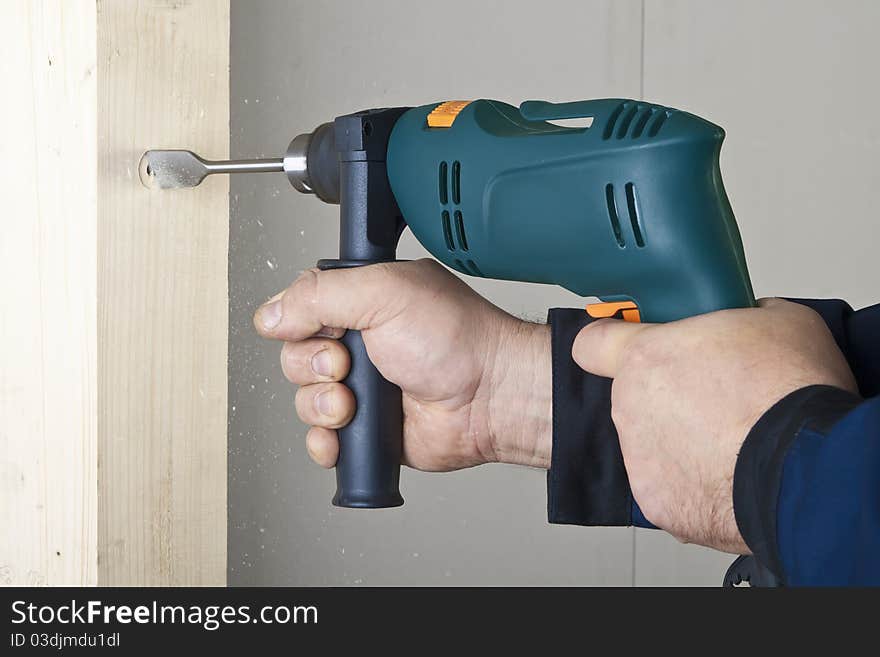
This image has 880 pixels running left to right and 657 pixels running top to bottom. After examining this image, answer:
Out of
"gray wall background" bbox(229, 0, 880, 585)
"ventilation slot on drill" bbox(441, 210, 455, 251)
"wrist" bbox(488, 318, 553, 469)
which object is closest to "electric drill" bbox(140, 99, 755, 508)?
"ventilation slot on drill" bbox(441, 210, 455, 251)

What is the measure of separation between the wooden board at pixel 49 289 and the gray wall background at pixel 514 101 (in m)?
0.44

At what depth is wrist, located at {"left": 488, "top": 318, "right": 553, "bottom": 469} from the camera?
931 millimetres

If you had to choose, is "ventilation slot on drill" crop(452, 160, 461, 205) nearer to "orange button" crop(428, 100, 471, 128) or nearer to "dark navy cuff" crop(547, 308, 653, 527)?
"orange button" crop(428, 100, 471, 128)

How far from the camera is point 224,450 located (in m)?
0.92

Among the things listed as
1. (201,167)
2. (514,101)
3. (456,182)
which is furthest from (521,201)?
(514,101)

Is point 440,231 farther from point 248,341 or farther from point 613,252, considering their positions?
point 248,341

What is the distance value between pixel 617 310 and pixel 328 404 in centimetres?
26

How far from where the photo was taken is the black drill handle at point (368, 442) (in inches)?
31.9

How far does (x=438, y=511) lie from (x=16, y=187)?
0.81m

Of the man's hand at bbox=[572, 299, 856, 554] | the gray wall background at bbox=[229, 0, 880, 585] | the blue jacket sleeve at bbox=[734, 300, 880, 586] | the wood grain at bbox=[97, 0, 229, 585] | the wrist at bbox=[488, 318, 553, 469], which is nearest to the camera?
the blue jacket sleeve at bbox=[734, 300, 880, 586]

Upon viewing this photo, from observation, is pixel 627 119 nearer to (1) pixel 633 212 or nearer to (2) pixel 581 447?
(1) pixel 633 212

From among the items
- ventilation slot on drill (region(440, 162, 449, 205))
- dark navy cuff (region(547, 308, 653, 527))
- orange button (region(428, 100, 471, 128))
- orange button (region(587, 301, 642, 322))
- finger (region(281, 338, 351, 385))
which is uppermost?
orange button (region(428, 100, 471, 128))

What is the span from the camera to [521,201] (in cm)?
71

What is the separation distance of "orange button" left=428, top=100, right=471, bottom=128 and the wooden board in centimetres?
27
